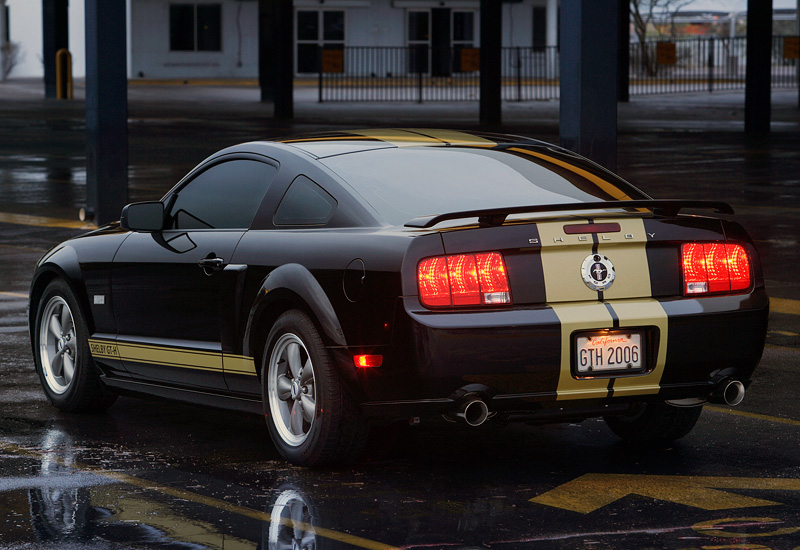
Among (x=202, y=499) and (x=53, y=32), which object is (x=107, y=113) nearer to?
(x=202, y=499)

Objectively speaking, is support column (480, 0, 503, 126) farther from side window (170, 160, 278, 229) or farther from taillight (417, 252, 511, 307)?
taillight (417, 252, 511, 307)

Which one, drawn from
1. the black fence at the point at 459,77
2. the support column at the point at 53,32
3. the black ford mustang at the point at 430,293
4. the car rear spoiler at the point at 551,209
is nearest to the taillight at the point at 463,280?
the black ford mustang at the point at 430,293

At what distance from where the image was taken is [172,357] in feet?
23.6

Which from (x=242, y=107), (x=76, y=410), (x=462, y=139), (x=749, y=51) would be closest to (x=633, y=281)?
(x=462, y=139)

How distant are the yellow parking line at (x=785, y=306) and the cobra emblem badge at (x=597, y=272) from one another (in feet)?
17.5

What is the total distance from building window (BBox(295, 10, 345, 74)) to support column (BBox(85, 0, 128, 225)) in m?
47.6

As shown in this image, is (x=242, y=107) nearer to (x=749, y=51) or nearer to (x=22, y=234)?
(x=749, y=51)

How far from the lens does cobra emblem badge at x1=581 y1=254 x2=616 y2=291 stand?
6.13 m

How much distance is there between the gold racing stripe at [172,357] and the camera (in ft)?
22.4

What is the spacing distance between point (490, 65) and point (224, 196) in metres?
31.9

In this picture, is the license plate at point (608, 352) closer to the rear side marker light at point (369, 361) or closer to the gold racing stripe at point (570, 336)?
the gold racing stripe at point (570, 336)

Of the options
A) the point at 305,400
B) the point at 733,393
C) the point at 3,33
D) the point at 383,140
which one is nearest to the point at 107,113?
the point at 383,140

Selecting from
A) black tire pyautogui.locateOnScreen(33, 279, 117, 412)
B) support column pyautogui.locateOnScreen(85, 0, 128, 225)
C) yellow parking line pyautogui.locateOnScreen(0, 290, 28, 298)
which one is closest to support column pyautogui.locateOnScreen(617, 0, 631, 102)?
support column pyautogui.locateOnScreen(85, 0, 128, 225)

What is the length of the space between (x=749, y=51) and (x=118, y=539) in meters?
31.5
